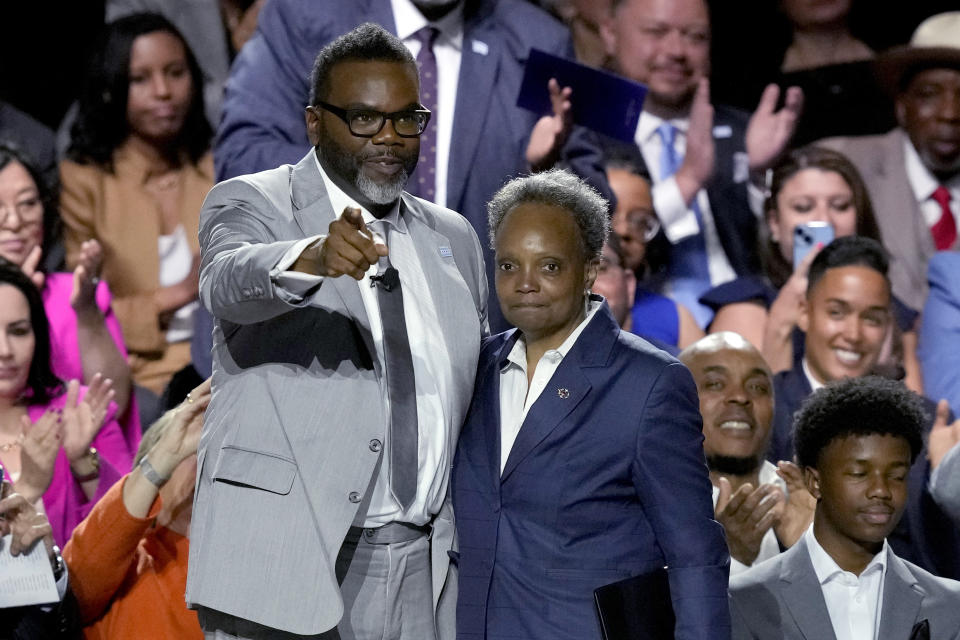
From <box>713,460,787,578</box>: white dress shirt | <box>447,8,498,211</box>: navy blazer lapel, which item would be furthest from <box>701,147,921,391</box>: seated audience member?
<box>447,8,498,211</box>: navy blazer lapel

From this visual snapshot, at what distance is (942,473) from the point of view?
276 cm

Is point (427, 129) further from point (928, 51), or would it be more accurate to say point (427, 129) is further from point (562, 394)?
point (928, 51)

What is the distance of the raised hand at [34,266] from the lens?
Answer: 4.37m

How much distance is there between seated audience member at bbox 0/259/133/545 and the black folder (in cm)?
186

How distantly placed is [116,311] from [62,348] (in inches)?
13.1

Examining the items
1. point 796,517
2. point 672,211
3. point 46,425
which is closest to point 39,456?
point 46,425

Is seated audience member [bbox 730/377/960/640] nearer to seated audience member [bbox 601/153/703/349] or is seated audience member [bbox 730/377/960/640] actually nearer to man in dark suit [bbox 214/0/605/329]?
man in dark suit [bbox 214/0/605/329]

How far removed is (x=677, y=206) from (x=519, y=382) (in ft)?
8.57

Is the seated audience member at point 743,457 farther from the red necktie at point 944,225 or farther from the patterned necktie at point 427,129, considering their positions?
the red necktie at point 944,225

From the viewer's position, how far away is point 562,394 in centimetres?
230

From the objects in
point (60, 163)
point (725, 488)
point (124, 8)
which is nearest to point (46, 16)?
point (124, 8)

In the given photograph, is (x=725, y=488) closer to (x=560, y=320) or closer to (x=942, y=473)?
(x=942, y=473)

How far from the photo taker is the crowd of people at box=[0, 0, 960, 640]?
7.34 ft

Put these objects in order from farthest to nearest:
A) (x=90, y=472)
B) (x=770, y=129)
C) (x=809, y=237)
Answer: (x=770, y=129)
(x=809, y=237)
(x=90, y=472)
